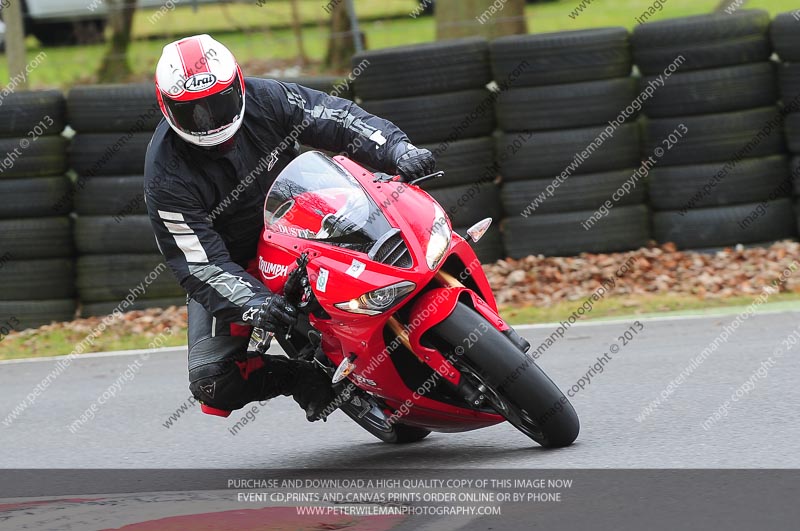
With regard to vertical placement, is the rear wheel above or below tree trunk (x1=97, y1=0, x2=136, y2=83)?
above

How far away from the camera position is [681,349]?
6828 millimetres

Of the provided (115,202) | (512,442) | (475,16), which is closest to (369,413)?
(512,442)

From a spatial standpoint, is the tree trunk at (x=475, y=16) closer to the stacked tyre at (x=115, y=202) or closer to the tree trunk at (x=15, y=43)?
the stacked tyre at (x=115, y=202)

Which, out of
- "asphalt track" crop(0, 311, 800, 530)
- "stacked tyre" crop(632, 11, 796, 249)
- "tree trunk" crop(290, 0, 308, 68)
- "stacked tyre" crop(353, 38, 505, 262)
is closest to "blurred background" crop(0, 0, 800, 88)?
"tree trunk" crop(290, 0, 308, 68)

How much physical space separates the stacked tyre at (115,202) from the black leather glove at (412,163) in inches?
190

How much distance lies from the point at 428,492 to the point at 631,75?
572 centimetres

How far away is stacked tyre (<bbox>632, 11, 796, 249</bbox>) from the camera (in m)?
9.10

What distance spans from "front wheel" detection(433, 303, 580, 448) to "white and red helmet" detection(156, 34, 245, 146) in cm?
129

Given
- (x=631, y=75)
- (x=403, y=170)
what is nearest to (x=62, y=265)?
(x=631, y=75)

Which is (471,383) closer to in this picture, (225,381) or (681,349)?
(225,381)

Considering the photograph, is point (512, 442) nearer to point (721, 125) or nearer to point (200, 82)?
point (200, 82)

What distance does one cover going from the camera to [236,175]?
16.8ft

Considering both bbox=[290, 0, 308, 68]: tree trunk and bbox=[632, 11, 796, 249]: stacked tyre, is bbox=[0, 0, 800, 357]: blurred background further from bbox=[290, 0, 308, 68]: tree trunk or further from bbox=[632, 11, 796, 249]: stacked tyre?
Result: bbox=[290, 0, 308, 68]: tree trunk

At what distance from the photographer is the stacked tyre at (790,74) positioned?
29.5 ft
